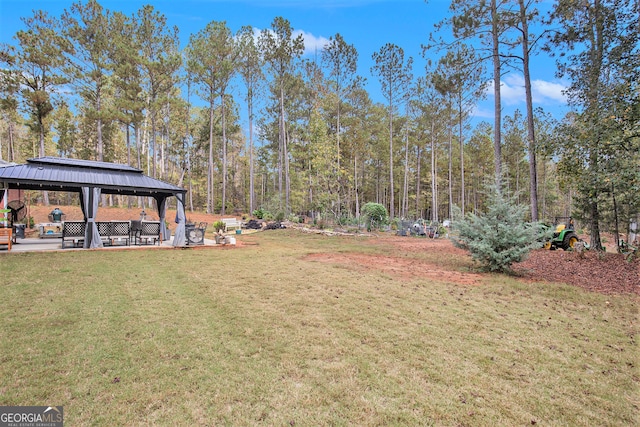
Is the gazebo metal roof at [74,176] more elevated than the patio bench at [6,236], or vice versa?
the gazebo metal roof at [74,176]

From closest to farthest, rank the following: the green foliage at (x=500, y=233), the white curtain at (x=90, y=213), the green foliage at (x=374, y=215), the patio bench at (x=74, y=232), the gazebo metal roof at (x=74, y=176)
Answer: the green foliage at (x=500, y=233), the gazebo metal roof at (x=74, y=176), the white curtain at (x=90, y=213), the patio bench at (x=74, y=232), the green foliage at (x=374, y=215)

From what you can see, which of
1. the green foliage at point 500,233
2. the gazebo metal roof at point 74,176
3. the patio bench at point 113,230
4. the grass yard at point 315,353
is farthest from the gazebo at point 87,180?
the green foliage at point 500,233

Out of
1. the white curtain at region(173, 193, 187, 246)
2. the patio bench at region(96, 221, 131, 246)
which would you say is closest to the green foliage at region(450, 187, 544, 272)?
the white curtain at region(173, 193, 187, 246)

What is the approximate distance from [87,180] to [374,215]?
47.0ft

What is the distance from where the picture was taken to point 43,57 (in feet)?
52.0

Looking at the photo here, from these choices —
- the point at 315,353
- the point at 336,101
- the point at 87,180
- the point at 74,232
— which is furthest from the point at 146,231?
the point at 336,101

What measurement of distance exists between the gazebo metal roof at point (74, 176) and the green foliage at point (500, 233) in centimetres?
950

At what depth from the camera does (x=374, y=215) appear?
60.2 ft

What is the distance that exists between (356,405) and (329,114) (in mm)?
23830

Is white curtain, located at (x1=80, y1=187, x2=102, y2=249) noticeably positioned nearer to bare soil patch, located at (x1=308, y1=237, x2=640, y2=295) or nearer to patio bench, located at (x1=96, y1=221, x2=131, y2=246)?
patio bench, located at (x1=96, y1=221, x2=131, y2=246)

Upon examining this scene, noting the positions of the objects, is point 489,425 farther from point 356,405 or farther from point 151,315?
point 151,315

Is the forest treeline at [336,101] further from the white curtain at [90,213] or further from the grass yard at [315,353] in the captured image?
the white curtain at [90,213]

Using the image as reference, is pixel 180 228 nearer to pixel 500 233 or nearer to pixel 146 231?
pixel 146 231

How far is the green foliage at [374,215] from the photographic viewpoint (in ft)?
59.8
